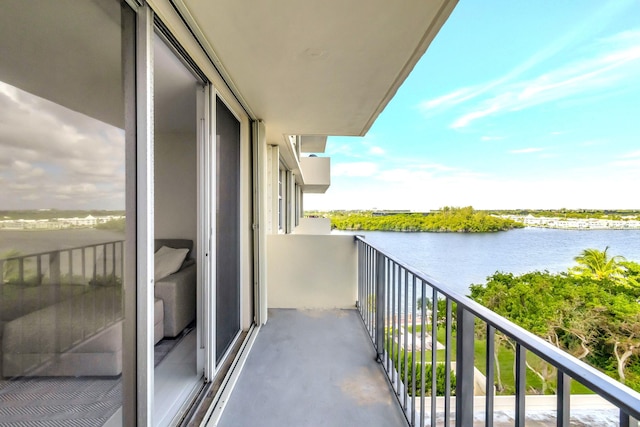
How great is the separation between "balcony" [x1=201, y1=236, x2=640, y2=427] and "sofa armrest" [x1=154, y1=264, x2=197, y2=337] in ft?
1.99

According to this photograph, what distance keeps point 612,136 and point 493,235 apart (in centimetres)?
1153

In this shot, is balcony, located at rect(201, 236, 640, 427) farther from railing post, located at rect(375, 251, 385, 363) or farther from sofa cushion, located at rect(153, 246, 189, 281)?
sofa cushion, located at rect(153, 246, 189, 281)

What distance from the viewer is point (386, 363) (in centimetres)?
233

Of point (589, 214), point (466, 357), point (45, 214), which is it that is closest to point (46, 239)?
point (45, 214)

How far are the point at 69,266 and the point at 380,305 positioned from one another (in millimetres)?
2177

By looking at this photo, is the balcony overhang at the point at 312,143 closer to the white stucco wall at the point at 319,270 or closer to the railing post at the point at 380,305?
the white stucco wall at the point at 319,270

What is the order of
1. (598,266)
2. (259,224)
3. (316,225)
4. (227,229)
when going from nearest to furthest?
(227,229), (259,224), (316,225), (598,266)

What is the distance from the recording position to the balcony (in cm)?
83

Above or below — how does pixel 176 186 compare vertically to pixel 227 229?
above

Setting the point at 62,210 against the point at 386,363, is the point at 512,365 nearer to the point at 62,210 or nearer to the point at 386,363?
the point at 386,363

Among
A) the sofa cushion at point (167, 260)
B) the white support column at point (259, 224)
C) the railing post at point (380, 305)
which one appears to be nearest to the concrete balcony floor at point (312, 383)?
the railing post at point (380, 305)

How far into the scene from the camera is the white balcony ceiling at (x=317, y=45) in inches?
54.9

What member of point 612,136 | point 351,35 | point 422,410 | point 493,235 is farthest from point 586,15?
point 422,410

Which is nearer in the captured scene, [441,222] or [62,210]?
[62,210]
